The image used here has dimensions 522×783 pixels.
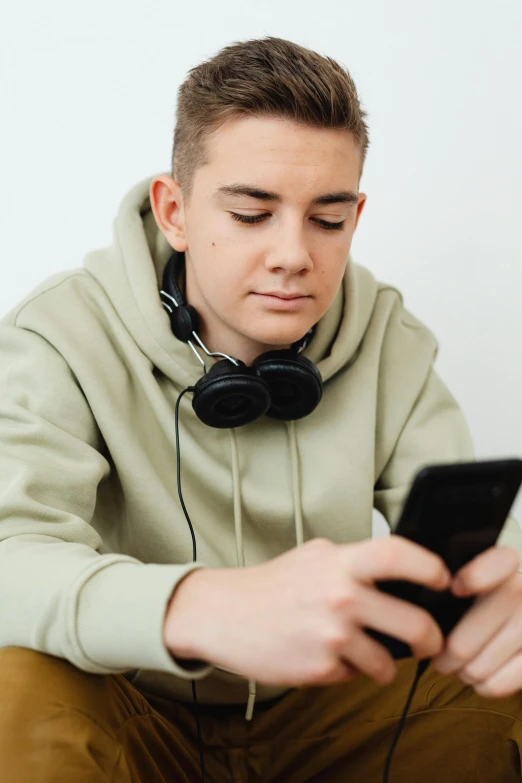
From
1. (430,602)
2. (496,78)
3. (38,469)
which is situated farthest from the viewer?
(496,78)

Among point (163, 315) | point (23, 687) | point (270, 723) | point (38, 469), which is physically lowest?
point (270, 723)

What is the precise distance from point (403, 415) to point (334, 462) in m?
0.16

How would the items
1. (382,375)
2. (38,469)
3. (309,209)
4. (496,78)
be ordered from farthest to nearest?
Answer: (496,78) < (382,375) < (309,209) < (38,469)

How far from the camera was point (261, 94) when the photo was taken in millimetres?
1286

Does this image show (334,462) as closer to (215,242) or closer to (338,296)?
(338,296)

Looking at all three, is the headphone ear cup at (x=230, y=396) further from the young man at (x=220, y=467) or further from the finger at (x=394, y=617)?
the finger at (x=394, y=617)

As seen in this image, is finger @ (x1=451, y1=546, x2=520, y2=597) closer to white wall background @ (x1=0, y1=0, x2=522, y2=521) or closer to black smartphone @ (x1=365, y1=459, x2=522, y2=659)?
black smartphone @ (x1=365, y1=459, x2=522, y2=659)

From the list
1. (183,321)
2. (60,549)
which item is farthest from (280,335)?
(60,549)

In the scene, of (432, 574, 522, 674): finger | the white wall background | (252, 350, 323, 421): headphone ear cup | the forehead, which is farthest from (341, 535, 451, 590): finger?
the white wall background

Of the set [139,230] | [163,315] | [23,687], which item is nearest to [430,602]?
[23,687]

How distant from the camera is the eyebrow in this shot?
1.26 m

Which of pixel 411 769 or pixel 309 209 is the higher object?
pixel 309 209

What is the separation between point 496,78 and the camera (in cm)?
202

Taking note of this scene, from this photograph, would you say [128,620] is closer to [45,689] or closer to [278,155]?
[45,689]
